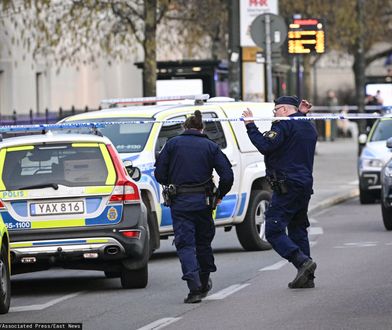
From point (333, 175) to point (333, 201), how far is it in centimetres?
802

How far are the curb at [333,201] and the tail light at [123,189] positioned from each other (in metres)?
11.3

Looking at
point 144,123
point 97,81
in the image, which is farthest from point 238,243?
point 97,81

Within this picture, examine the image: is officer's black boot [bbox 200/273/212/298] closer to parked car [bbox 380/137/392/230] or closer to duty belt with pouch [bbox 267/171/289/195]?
duty belt with pouch [bbox 267/171/289/195]

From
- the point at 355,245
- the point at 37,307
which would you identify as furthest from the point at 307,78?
the point at 37,307

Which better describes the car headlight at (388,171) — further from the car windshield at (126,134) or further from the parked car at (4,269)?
the parked car at (4,269)

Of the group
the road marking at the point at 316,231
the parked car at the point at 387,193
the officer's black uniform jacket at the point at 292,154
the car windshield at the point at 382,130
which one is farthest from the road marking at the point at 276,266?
the car windshield at the point at 382,130

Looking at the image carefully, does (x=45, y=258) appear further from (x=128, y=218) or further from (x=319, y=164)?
(x=319, y=164)

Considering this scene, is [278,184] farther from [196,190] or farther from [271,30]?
[271,30]

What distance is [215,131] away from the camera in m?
17.3

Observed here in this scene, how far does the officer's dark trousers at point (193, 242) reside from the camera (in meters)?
12.6

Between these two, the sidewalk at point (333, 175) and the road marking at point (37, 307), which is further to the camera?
the sidewalk at point (333, 175)

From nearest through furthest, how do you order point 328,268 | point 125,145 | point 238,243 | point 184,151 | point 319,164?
1. point 184,151
2. point 328,268
3. point 125,145
4. point 238,243
5. point 319,164

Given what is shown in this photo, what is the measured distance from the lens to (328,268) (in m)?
15.0

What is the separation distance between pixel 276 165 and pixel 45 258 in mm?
2246
